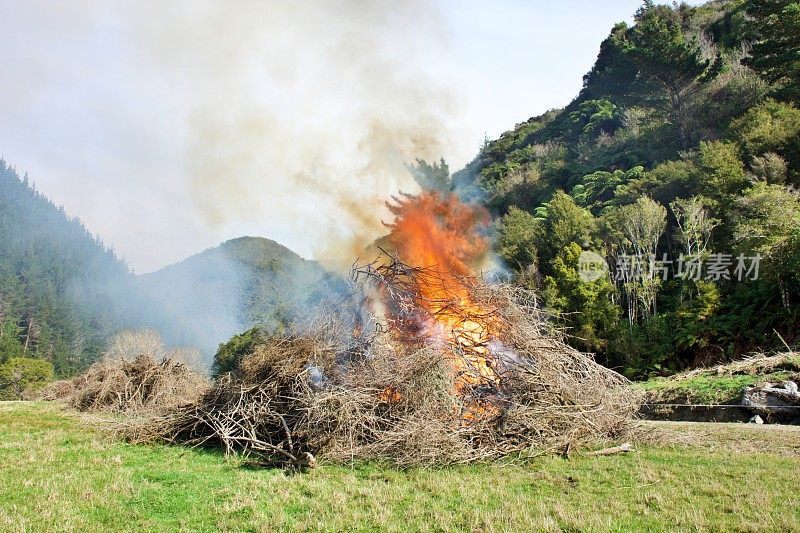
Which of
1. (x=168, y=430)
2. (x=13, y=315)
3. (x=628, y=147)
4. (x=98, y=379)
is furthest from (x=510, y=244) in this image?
(x=13, y=315)

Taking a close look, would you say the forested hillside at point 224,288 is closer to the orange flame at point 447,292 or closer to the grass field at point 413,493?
the orange flame at point 447,292

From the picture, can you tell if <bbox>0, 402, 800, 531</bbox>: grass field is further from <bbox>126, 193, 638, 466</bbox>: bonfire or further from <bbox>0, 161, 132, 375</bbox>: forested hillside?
<bbox>0, 161, 132, 375</bbox>: forested hillside

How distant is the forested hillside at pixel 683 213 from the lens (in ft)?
87.4

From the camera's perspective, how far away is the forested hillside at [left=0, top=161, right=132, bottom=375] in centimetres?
10419

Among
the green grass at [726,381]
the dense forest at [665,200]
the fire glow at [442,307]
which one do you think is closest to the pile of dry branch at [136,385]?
the dense forest at [665,200]

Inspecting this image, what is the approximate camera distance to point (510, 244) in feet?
146

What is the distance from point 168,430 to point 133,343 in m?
38.2

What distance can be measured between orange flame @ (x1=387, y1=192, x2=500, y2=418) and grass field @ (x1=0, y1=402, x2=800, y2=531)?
2606mm

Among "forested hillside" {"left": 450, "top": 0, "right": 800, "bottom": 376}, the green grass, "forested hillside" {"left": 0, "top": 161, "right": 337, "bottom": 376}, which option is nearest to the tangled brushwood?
"forested hillside" {"left": 450, "top": 0, "right": 800, "bottom": 376}

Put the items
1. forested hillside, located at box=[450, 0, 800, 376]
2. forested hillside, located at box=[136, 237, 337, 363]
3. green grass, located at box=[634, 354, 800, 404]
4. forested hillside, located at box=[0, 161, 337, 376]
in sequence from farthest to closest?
forested hillside, located at box=[0, 161, 337, 376] → forested hillside, located at box=[136, 237, 337, 363] → forested hillside, located at box=[450, 0, 800, 376] → green grass, located at box=[634, 354, 800, 404]

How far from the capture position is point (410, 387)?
999 cm

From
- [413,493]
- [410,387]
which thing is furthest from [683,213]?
[413,493]

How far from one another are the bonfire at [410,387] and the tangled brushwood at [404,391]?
0.09 feet

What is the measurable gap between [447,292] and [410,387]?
3.30 m
